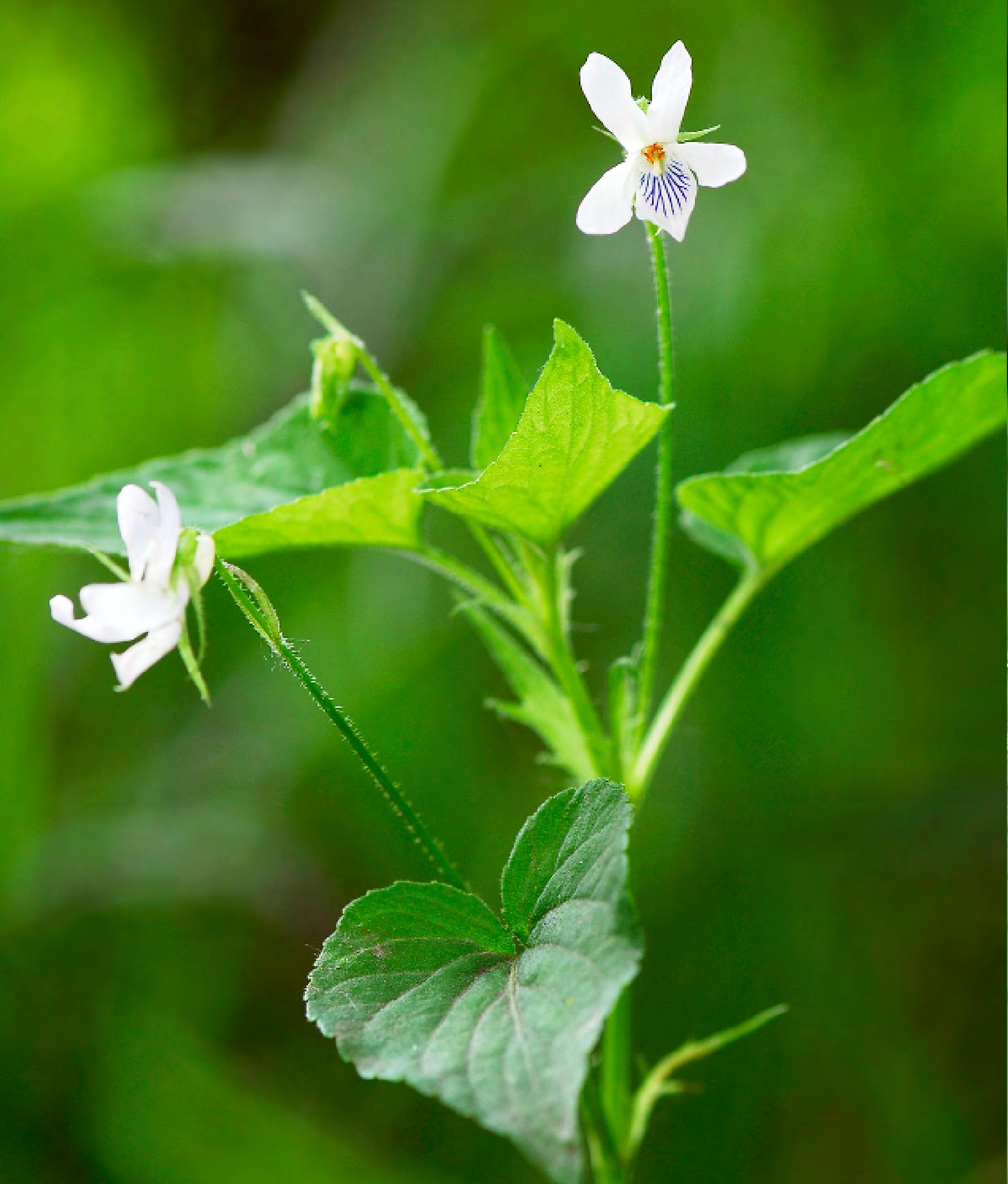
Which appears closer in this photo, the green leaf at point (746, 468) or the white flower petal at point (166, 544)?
the white flower petal at point (166, 544)

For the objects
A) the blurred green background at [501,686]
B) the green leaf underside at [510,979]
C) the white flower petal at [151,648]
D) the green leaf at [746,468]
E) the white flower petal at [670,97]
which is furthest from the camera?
the blurred green background at [501,686]

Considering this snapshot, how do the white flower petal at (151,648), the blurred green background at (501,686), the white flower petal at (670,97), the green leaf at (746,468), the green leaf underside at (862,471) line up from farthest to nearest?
the blurred green background at (501,686), the green leaf at (746,468), the green leaf underside at (862,471), the white flower petal at (670,97), the white flower petal at (151,648)

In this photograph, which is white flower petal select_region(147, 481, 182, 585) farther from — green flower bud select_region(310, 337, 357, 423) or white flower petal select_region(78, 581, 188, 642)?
green flower bud select_region(310, 337, 357, 423)

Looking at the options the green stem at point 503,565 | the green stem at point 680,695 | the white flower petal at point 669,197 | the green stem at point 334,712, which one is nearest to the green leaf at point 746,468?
the green stem at point 680,695

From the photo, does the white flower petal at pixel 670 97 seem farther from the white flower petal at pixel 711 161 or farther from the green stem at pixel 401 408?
the green stem at pixel 401 408

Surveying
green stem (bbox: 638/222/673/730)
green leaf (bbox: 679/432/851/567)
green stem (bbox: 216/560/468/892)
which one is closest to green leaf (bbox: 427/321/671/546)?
green stem (bbox: 638/222/673/730)
